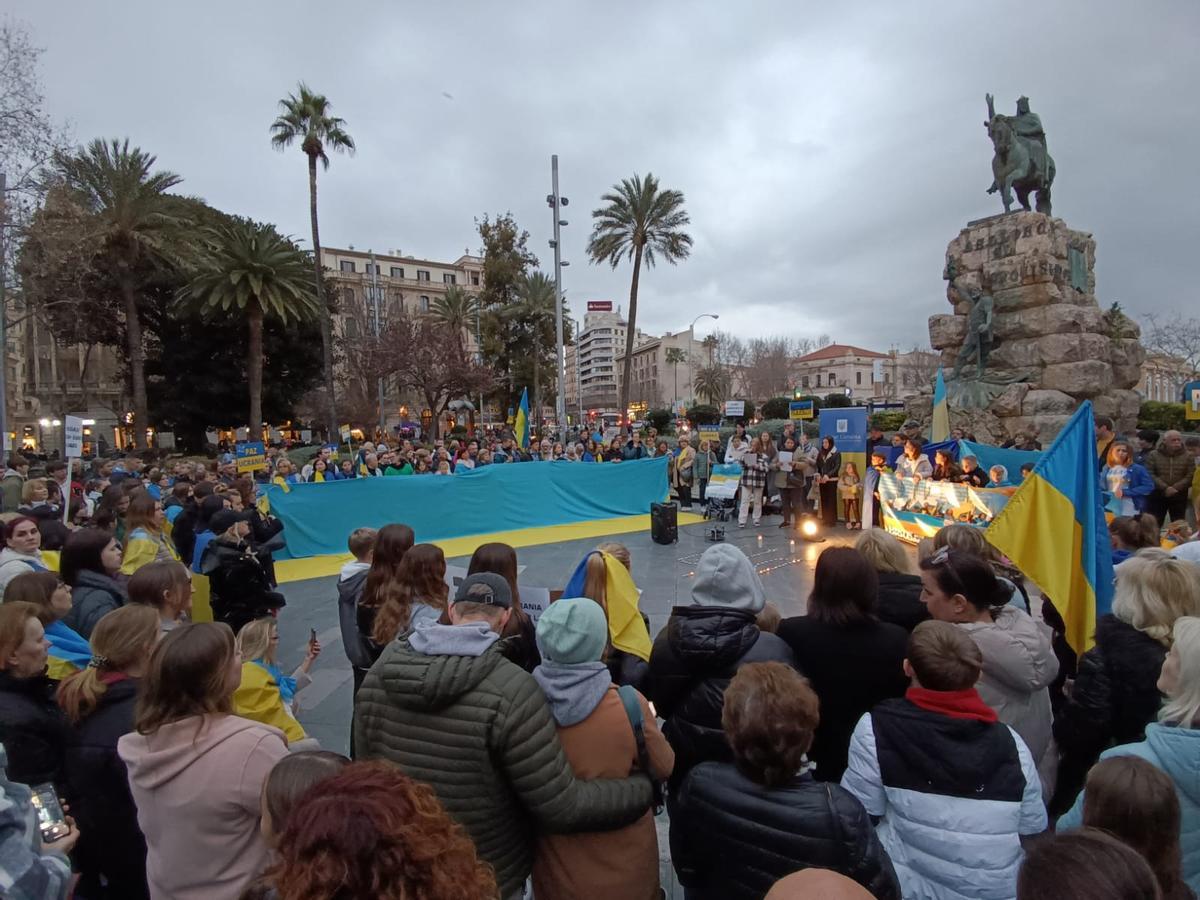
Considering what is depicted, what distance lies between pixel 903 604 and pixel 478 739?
237cm

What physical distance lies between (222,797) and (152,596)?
1947 mm

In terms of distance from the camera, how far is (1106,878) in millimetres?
1178

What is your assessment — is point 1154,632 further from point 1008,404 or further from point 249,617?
point 1008,404

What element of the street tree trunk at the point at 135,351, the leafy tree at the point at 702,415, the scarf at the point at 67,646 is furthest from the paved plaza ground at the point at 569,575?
the leafy tree at the point at 702,415

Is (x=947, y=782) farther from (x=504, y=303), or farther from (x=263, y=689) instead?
(x=504, y=303)

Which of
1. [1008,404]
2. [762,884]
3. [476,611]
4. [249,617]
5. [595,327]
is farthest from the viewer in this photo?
[595,327]

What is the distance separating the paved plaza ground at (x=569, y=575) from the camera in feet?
17.3

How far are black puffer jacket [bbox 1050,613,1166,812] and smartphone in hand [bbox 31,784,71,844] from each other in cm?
369

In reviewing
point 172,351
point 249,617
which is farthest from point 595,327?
point 249,617

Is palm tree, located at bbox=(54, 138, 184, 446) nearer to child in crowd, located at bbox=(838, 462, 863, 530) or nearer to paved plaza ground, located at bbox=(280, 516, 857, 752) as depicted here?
paved plaza ground, located at bbox=(280, 516, 857, 752)

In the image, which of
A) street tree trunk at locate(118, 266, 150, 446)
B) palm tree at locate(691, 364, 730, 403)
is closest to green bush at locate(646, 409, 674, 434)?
street tree trunk at locate(118, 266, 150, 446)

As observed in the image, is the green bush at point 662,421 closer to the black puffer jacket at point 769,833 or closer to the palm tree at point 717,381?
the black puffer jacket at point 769,833

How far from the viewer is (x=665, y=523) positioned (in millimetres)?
11133

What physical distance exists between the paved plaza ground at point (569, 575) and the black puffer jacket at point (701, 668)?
9.41ft
